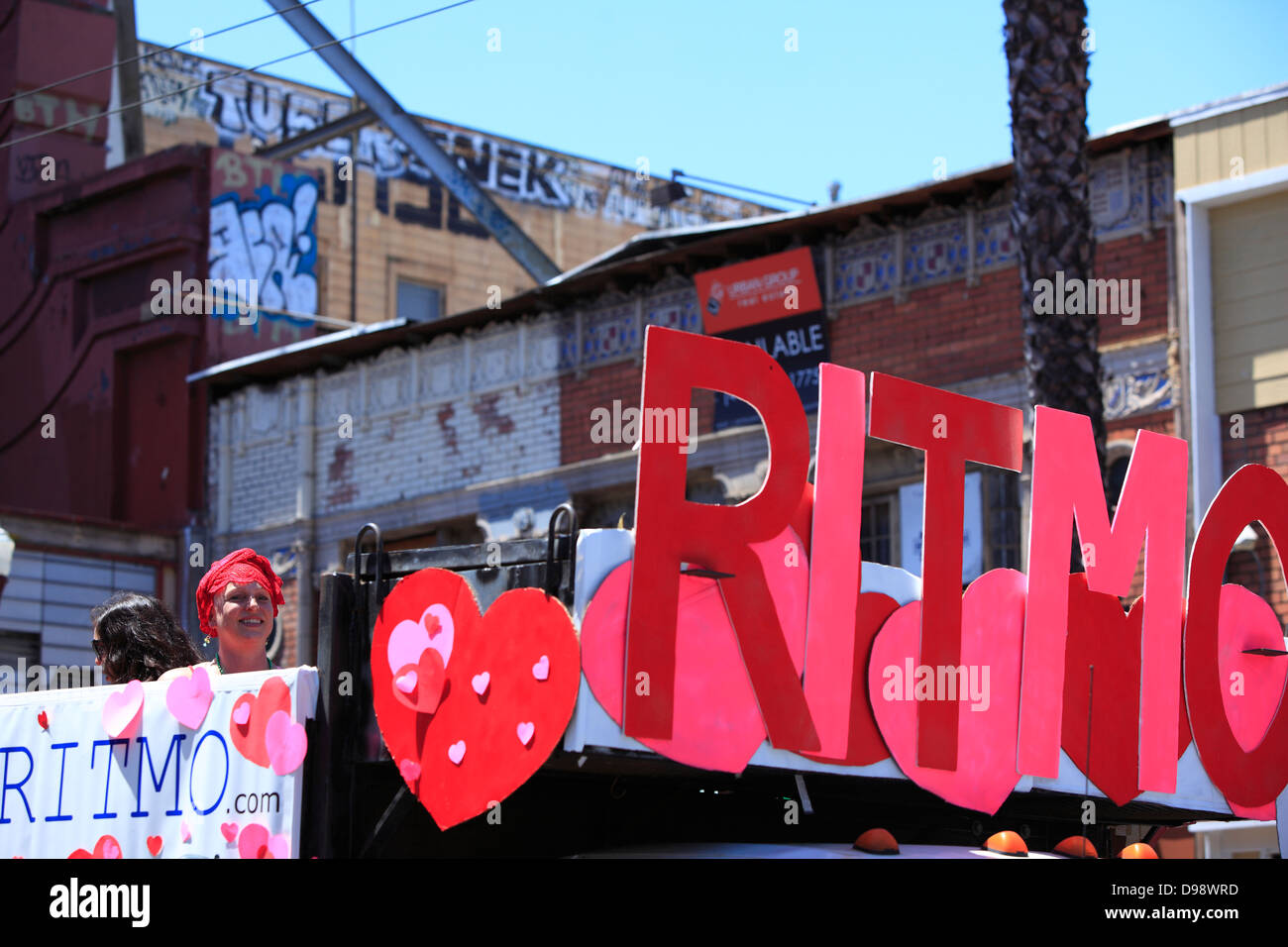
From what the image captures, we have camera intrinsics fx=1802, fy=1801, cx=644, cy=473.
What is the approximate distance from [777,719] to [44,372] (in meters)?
23.1

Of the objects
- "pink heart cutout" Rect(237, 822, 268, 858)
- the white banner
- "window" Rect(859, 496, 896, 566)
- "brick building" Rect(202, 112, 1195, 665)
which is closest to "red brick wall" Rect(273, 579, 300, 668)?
"brick building" Rect(202, 112, 1195, 665)

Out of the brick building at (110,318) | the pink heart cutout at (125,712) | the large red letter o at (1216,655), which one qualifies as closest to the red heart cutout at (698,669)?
the pink heart cutout at (125,712)

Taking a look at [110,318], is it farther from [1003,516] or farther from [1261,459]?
[1261,459]

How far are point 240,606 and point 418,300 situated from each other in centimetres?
2690

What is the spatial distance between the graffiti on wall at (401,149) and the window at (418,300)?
80.7 inches

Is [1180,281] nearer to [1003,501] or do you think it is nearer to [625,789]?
[1003,501]

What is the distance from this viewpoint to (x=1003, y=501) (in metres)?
18.2

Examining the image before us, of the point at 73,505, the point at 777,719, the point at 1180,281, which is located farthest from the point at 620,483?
the point at 777,719

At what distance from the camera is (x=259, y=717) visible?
24.1 ft

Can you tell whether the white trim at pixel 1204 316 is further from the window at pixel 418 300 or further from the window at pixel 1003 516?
the window at pixel 418 300

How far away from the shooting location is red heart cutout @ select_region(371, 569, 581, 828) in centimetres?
683

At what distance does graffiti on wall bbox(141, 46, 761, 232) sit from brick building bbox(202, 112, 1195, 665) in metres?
8.48

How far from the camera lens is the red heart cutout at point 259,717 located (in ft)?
24.0

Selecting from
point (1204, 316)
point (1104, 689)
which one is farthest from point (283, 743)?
point (1204, 316)
